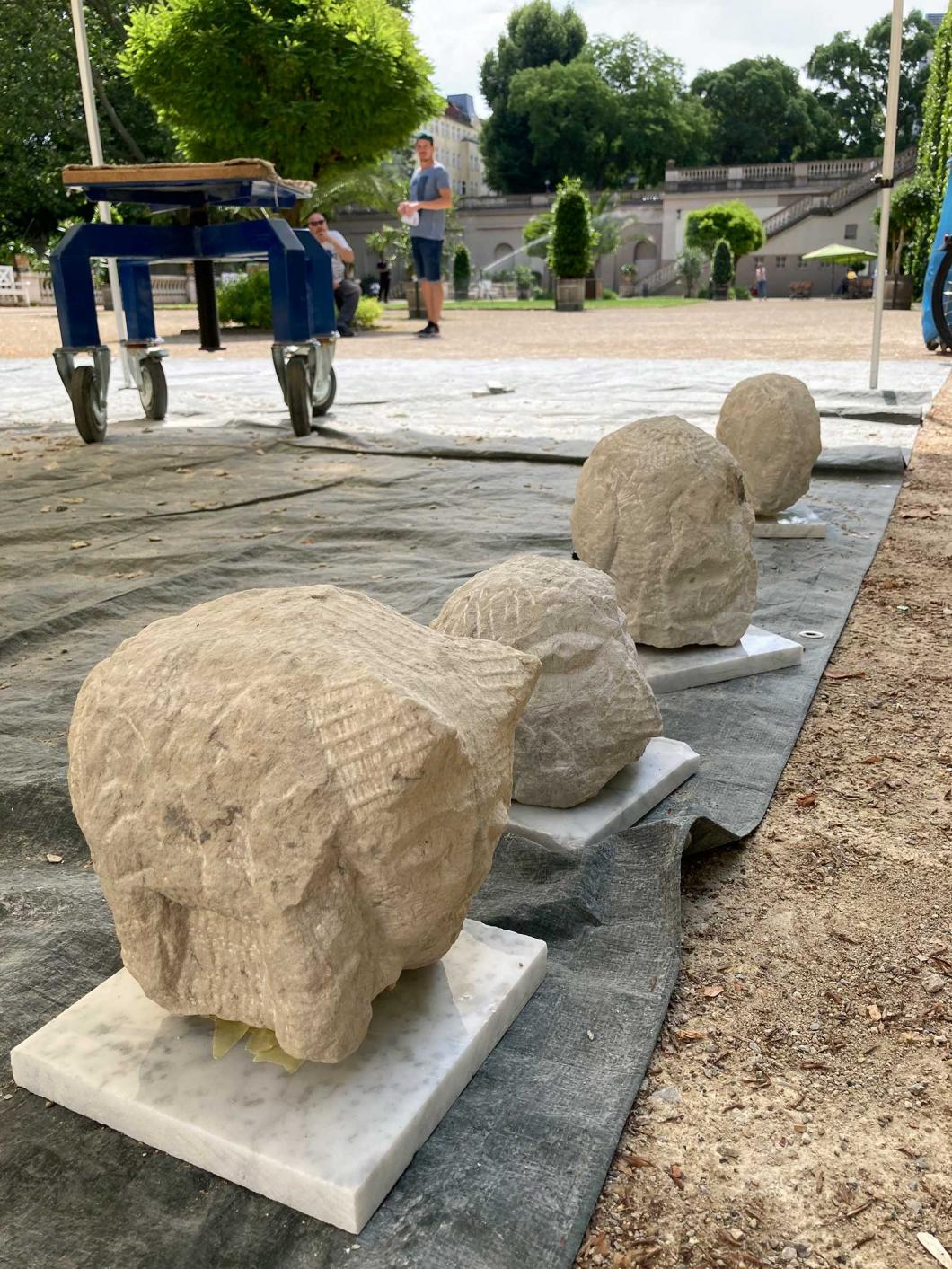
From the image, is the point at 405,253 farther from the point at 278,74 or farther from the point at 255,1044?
the point at 255,1044

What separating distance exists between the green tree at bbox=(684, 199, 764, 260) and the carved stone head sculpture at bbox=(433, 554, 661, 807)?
39701mm

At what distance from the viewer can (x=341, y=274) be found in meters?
14.4

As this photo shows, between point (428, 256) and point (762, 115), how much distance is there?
1972 inches

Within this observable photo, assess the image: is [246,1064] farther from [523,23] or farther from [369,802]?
[523,23]

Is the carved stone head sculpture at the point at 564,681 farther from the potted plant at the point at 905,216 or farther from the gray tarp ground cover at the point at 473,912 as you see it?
the potted plant at the point at 905,216

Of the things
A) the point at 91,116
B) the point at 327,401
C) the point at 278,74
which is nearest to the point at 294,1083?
the point at 327,401

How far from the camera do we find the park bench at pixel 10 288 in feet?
91.3

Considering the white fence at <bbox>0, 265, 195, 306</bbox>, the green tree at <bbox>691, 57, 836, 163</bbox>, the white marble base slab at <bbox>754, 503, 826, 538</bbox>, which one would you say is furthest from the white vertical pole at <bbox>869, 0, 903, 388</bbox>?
the green tree at <bbox>691, 57, 836, 163</bbox>

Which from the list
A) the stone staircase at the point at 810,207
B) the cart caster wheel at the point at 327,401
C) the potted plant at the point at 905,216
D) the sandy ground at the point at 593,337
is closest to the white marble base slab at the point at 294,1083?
the cart caster wheel at the point at 327,401

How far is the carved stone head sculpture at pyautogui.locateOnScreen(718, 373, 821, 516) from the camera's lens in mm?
4348

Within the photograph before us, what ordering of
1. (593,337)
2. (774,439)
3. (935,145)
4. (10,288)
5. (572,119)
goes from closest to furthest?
(774,439) → (593,337) → (935,145) → (10,288) → (572,119)

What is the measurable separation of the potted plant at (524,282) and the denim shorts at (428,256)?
2415 cm

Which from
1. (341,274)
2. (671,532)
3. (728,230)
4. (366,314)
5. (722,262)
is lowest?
(671,532)

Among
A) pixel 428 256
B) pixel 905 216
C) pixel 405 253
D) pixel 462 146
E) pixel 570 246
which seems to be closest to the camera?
pixel 428 256
